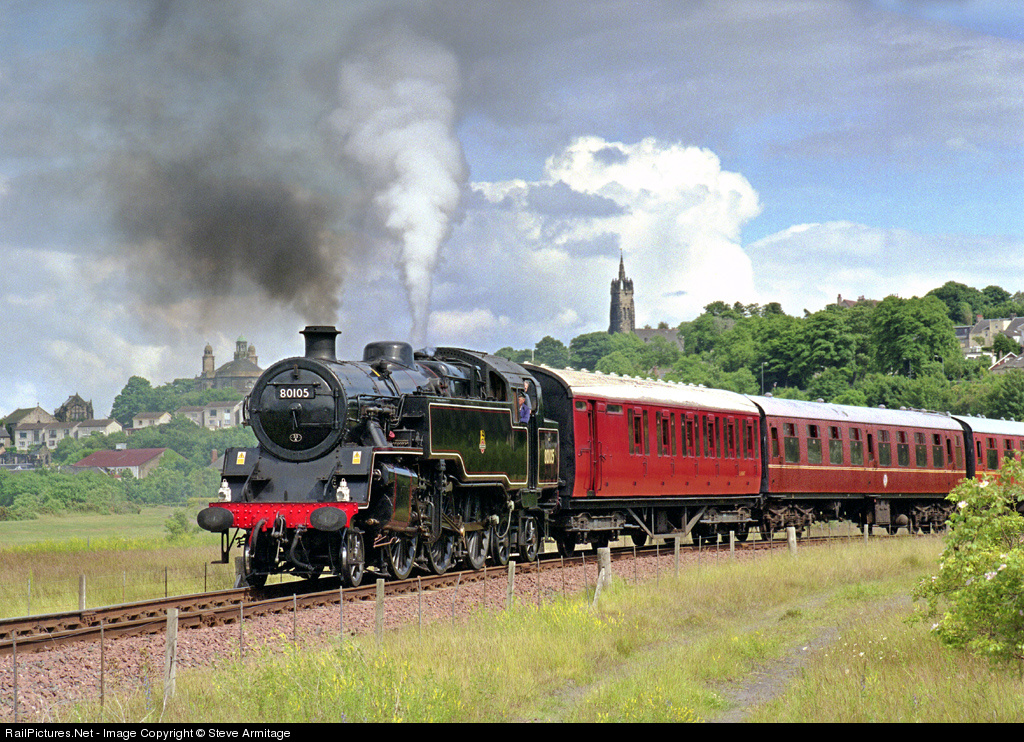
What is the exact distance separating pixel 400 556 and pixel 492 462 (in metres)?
2.21

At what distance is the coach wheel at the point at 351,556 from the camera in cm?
1516

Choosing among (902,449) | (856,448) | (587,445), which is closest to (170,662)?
(587,445)

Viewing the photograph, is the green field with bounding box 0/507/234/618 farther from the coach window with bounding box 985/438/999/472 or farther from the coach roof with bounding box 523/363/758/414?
the coach window with bounding box 985/438/999/472

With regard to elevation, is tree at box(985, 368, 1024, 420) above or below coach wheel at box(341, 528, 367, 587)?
above

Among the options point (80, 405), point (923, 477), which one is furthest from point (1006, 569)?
point (80, 405)

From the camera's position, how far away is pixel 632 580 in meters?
17.8

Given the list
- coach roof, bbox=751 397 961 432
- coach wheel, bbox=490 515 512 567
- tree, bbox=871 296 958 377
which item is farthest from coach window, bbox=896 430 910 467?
tree, bbox=871 296 958 377

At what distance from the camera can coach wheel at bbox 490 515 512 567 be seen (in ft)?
61.7

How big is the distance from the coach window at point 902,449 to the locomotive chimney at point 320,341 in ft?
58.7

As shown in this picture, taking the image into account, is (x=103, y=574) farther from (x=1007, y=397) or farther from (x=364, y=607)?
(x=1007, y=397)

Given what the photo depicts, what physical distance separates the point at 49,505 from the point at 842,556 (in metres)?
69.0

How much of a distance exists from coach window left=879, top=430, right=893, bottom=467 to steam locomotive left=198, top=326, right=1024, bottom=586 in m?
0.09

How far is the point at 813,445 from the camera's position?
88.0ft
